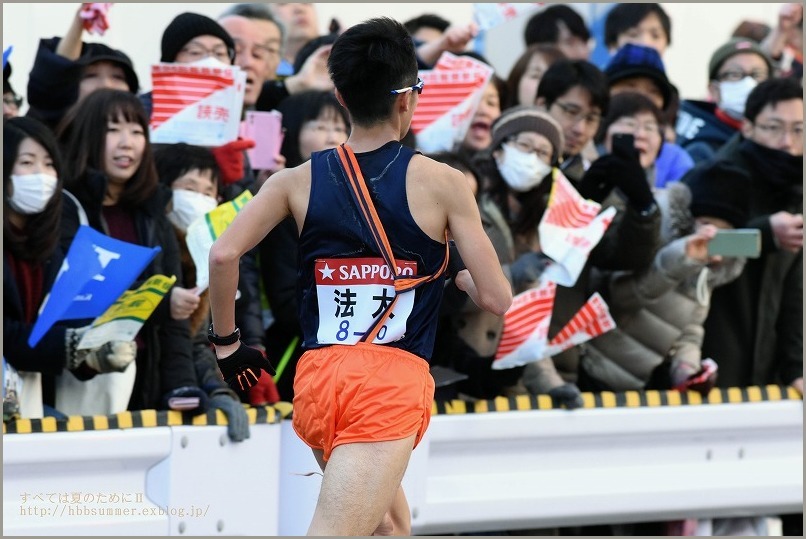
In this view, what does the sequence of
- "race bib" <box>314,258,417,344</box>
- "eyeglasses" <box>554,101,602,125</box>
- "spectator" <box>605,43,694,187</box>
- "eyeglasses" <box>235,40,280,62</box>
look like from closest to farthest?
1. "race bib" <box>314,258,417,344</box>
2. "eyeglasses" <box>235,40,280,62</box>
3. "eyeglasses" <box>554,101,602,125</box>
4. "spectator" <box>605,43,694,187</box>

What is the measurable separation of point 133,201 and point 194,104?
0.53 meters

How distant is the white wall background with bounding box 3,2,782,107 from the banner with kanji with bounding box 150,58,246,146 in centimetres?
58

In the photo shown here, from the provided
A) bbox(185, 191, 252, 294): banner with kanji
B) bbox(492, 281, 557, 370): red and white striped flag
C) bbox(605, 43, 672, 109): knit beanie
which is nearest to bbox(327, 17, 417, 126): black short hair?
bbox(185, 191, 252, 294): banner with kanji

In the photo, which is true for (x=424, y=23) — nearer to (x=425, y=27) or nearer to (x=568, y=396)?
(x=425, y=27)

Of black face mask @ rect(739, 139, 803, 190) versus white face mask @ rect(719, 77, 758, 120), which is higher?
white face mask @ rect(719, 77, 758, 120)

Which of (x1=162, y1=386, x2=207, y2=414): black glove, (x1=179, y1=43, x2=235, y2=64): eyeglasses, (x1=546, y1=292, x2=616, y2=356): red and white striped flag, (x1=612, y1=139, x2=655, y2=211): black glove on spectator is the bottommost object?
(x1=162, y1=386, x2=207, y2=414): black glove

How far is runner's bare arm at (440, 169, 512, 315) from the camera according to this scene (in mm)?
4371

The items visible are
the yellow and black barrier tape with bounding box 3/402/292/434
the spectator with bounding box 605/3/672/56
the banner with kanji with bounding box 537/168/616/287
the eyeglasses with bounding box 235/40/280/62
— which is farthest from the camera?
the spectator with bounding box 605/3/672/56

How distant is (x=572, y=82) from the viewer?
7.48 m

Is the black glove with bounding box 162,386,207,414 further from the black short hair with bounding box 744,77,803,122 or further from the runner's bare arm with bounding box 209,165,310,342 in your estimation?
the black short hair with bounding box 744,77,803,122

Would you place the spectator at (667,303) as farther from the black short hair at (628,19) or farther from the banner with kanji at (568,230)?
the black short hair at (628,19)

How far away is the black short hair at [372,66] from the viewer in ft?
14.3

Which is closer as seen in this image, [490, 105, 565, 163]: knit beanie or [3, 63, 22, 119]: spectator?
[3, 63, 22, 119]: spectator

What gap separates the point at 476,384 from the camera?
21.2ft
